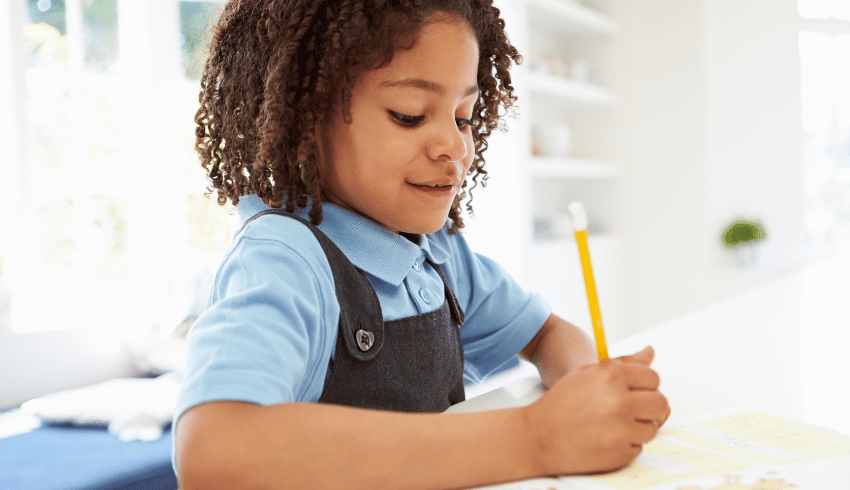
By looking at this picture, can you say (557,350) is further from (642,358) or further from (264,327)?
(264,327)

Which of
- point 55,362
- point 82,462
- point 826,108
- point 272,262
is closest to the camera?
point 272,262

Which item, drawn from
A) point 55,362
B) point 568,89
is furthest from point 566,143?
point 55,362

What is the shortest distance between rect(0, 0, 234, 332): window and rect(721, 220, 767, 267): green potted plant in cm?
284

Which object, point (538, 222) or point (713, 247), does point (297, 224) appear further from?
point (713, 247)

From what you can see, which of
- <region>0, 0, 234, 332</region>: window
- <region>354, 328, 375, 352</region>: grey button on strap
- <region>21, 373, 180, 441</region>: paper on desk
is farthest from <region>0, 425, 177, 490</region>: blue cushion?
<region>354, 328, 375, 352</region>: grey button on strap

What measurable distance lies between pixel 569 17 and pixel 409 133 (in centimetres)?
321

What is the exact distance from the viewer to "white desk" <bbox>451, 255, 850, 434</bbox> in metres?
0.66

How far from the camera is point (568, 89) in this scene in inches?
136

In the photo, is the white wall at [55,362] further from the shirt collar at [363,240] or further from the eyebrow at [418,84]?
the eyebrow at [418,84]

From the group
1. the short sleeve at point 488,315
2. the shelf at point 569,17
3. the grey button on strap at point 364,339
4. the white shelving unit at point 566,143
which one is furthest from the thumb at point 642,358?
the shelf at point 569,17

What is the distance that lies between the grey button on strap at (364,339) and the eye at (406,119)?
214 millimetres

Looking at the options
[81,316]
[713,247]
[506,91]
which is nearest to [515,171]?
[713,247]

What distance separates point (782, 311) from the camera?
130cm

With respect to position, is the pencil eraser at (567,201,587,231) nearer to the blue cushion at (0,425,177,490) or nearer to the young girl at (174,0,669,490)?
the young girl at (174,0,669,490)
